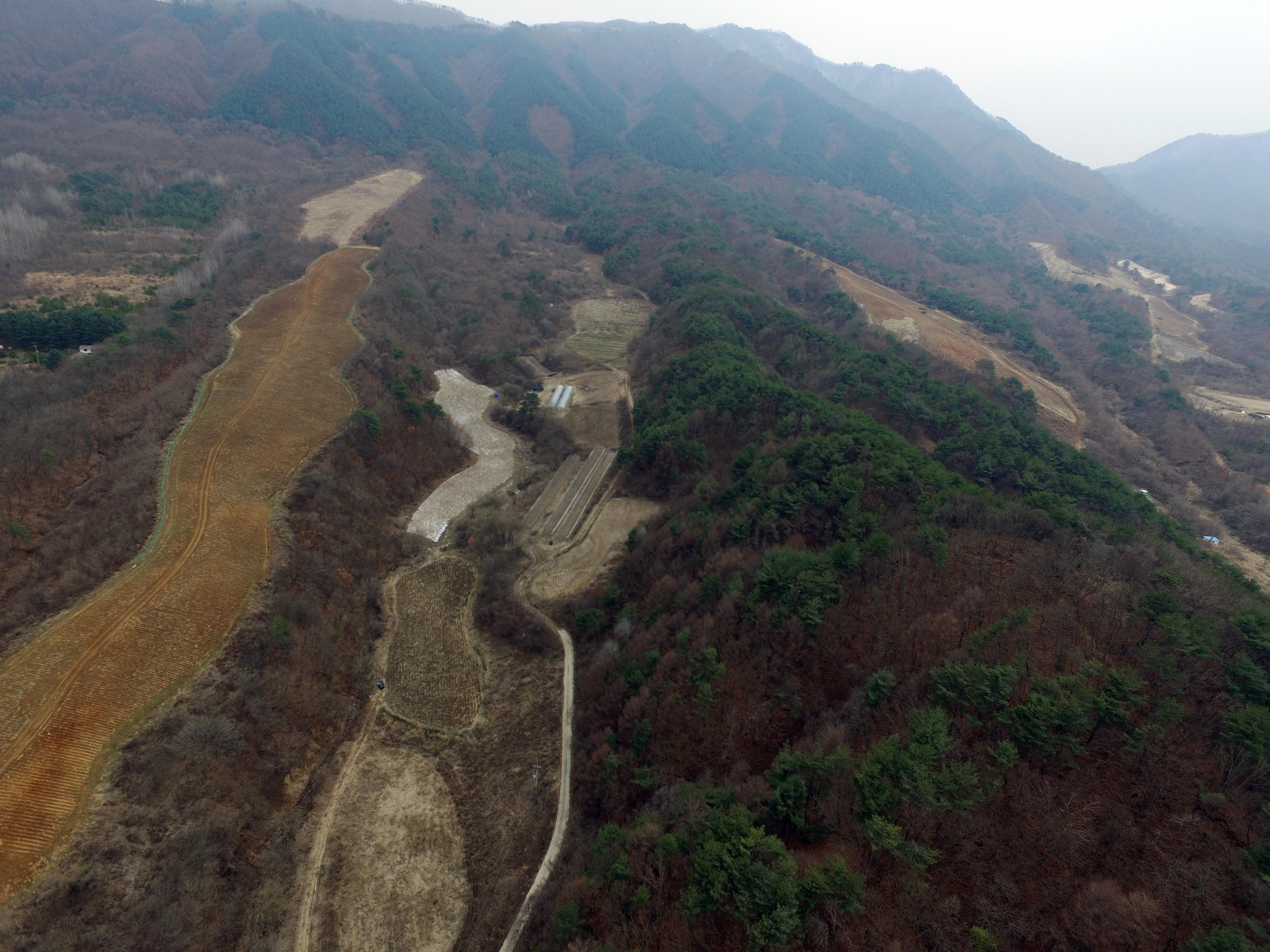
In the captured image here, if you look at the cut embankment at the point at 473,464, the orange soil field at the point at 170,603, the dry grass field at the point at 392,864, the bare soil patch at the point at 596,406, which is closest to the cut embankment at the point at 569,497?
the bare soil patch at the point at 596,406

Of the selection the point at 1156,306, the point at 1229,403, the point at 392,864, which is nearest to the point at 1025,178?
the point at 1156,306

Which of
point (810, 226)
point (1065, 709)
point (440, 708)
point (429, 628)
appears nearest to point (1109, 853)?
point (1065, 709)

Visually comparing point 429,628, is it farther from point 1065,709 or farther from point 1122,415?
point 1122,415

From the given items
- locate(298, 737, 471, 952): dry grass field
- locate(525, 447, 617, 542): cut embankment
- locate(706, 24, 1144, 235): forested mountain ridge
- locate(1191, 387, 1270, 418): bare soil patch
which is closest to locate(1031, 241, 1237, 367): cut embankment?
locate(1191, 387, 1270, 418): bare soil patch

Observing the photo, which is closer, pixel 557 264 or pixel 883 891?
pixel 883 891

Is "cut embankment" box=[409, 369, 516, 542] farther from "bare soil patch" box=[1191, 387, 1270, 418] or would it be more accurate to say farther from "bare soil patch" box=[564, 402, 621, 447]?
"bare soil patch" box=[1191, 387, 1270, 418]

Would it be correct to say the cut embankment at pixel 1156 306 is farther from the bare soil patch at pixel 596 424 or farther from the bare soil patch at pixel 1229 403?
the bare soil patch at pixel 596 424

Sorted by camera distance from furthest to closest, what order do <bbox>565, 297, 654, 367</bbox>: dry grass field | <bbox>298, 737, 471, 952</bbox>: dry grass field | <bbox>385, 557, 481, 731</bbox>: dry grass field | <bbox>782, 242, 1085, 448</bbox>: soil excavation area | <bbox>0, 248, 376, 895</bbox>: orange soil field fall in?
<bbox>565, 297, 654, 367</bbox>: dry grass field < <bbox>782, 242, 1085, 448</bbox>: soil excavation area < <bbox>385, 557, 481, 731</bbox>: dry grass field < <bbox>298, 737, 471, 952</bbox>: dry grass field < <bbox>0, 248, 376, 895</bbox>: orange soil field
